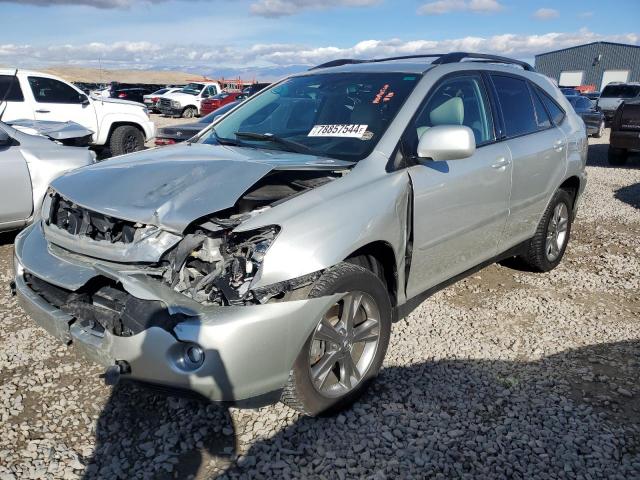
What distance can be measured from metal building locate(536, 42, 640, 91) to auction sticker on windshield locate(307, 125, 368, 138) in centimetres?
5038

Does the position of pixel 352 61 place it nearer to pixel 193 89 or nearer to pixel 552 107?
pixel 552 107

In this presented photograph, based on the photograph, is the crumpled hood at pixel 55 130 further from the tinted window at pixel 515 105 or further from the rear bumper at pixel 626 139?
the rear bumper at pixel 626 139

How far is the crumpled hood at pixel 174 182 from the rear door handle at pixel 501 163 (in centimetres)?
129

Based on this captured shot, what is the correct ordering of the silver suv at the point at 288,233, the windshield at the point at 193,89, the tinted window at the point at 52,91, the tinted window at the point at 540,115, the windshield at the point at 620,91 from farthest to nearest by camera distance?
the windshield at the point at 193,89 → the windshield at the point at 620,91 → the tinted window at the point at 52,91 → the tinted window at the point at 540,115 → the silver suv at the point at 288,233

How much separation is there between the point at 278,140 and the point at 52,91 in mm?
8861

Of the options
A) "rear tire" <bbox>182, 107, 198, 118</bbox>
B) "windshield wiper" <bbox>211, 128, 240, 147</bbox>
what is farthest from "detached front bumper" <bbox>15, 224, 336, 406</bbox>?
"rear tire" <bbox>182, 107, 198, 118</bbox>

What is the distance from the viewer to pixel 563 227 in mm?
5078

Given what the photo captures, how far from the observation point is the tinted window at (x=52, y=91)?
1023cm

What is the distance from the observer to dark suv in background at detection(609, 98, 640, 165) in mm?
10633

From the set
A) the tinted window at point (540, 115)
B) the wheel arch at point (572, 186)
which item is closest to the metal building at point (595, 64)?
the wheel arch at point (572, 186)

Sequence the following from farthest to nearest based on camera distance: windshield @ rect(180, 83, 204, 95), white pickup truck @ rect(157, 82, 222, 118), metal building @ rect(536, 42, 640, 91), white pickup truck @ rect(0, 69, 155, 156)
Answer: metal building @ rect(536, 42, 640, 91), windshield @ rect(180, 83, 204, 95), white pickup truck @ rect(157, 82, 222, 118), white pickup truck @ rect(0, 69, 155, 156)

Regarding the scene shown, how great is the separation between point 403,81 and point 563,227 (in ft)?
8.41

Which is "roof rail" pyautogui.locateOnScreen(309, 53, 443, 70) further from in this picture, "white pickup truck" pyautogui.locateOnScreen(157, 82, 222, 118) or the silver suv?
"white pickup truck" pyautogui.locateOnScreen(157, 82, 222, 118)

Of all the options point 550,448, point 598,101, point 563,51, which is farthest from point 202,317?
point 563,51
